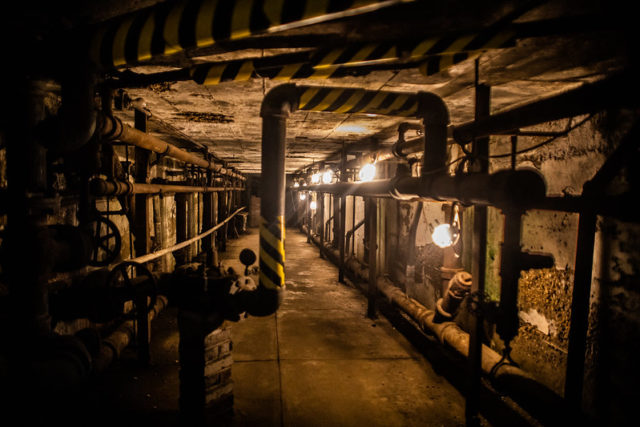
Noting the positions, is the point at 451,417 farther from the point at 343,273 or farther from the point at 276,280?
the point at 343,273

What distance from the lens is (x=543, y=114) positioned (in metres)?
2.79

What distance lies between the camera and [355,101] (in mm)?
3611

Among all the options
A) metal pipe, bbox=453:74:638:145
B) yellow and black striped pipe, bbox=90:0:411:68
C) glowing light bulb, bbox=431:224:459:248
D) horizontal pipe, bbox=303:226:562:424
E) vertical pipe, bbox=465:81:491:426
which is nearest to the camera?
yellow and black striped pipe, bbox=90:0:411:68

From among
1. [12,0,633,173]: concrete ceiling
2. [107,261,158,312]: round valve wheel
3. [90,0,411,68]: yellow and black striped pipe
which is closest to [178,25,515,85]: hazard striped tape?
[12,0,633,173]: concrete ceiling

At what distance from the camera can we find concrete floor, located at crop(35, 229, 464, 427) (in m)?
4.05

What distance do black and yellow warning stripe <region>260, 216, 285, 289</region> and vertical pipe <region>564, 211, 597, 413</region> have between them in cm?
275

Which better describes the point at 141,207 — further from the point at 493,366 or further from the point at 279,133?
the point at 493,366

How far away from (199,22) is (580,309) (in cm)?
394

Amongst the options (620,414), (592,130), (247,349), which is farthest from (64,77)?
(620,414)

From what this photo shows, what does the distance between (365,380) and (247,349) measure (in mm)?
2151

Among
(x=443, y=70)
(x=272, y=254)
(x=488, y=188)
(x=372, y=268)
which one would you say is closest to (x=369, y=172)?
(x=372, y=268)

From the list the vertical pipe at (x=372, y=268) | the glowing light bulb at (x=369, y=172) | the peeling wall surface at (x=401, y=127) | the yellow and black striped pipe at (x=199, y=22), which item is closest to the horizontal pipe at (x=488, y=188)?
the peeling wall surface at (x=401, y=127)

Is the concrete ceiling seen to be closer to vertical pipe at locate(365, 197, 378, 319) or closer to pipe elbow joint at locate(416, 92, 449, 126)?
pipe elbow joint at locate(416, 92, 449, 126)

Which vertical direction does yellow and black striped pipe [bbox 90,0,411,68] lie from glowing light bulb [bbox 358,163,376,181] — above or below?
above
